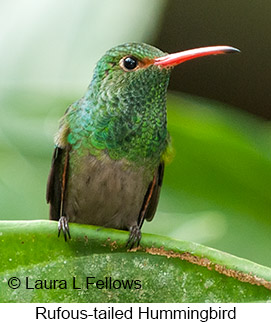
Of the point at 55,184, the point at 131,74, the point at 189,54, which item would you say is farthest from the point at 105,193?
the point at 189,54

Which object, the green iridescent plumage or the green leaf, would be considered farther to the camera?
the green iridescent plumage

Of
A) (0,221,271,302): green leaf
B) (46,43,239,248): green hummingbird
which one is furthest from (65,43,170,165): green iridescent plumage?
(0,221,271,302): green leaf

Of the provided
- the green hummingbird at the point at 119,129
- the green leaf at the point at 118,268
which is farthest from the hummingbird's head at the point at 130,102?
the green leaf at the point at 118,268

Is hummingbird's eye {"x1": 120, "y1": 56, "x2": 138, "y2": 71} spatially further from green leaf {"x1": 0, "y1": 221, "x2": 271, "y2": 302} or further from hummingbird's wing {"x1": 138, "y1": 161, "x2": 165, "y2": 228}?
green leaf {"x1": 0, "y1": 221, "x2": 271, "y2": 302}

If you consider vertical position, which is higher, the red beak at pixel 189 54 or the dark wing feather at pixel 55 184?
the red beak at pixel 189 54

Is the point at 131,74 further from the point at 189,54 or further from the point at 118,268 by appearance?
the point at 118,268

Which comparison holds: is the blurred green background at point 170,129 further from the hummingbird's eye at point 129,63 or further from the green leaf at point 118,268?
the green leaf at point 118,268
